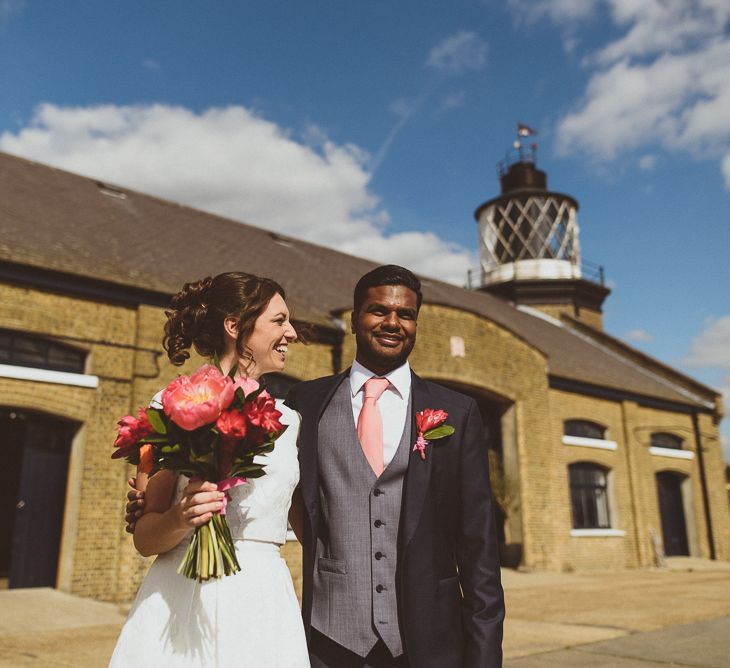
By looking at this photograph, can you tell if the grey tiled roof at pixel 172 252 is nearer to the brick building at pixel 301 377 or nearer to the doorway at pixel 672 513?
the brick building at pixel 301 377

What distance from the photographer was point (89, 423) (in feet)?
32.1

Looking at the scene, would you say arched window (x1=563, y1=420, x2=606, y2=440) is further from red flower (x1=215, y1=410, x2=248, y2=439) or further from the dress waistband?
red flower (x1=215, y1=410, x2=248, y2=439)

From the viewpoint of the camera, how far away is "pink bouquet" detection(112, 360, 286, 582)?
5.85 feet

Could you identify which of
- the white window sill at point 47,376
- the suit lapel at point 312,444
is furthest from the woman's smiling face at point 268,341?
the white window sill at point 47,376

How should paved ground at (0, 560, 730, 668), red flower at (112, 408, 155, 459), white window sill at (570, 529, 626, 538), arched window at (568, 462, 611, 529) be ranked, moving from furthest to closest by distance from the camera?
arched window at (568, 462, 611, 529)
white window sill at (570, 529, 626, 538)
paved ground at (0, 560, 730, 668)
red flower at (112, 408, 155, 459)

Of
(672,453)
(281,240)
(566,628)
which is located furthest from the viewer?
(672,453)

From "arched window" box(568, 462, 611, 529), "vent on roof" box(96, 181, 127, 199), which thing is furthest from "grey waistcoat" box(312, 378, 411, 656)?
"arched window" box(568, 462, 611, 529)

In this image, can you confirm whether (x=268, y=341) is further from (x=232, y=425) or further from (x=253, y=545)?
(x=253, y=545)

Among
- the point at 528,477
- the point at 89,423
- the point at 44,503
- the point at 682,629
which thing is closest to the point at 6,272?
the point at 89,423

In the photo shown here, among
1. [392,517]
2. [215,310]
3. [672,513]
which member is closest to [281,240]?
[672,513]

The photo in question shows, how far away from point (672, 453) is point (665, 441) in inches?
16.0

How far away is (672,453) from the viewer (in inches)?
795

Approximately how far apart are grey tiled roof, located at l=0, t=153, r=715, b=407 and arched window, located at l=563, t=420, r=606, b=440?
113 cm

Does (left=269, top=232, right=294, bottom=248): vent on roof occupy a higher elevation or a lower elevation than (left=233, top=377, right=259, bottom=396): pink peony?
higher
